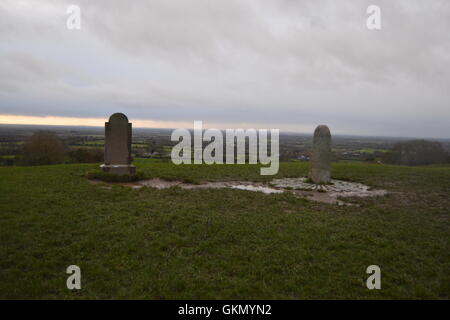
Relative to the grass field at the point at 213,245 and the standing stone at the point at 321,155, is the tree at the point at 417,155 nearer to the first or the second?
the standing stone at the point at 321,155

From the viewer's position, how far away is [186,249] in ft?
18.9

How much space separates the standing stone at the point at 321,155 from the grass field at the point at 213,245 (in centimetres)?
338

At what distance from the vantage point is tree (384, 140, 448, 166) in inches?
1262

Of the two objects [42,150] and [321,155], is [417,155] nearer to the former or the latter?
[321,155]

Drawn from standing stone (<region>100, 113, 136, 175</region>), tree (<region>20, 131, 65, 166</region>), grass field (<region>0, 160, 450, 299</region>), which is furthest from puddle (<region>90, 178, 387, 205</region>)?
tree (<region>20, 131, 65, 166</region>)

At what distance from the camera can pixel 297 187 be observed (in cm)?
1265

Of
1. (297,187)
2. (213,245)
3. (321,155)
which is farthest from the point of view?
(321,155)

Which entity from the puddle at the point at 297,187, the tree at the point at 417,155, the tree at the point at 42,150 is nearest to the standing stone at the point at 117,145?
the puddle at the point at 297,187

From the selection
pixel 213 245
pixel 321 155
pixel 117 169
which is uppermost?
pixel 321 155

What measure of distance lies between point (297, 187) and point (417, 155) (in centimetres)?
2653

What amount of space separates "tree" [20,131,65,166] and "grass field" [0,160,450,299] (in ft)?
62.4

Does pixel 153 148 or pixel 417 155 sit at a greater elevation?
pixel 153 148

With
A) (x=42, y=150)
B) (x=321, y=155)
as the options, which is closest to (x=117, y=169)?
(x=321, y=155)

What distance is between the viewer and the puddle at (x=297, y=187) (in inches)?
443
